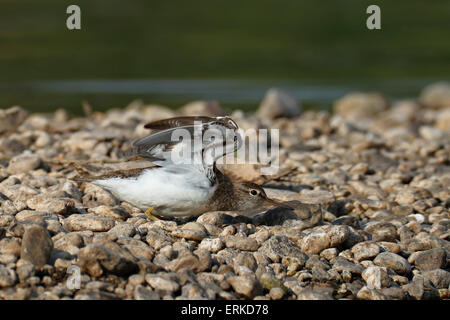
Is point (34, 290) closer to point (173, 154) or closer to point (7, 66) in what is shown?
point (173, 154)

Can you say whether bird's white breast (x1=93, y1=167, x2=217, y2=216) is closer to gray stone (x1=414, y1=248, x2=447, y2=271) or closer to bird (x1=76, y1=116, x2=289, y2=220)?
bird (x1=76, y1=116, x2=289, y2=220)

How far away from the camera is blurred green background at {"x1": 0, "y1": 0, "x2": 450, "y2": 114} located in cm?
1864

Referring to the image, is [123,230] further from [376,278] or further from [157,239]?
[376,278]

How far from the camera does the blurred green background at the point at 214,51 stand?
734 inches

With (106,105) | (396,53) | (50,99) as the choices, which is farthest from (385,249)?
(396,53)

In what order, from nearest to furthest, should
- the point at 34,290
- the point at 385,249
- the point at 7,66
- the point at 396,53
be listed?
the point at 34,290, the point at 385,249, the point at 7,66, the point at 396,53

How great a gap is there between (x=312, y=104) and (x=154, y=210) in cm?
1091

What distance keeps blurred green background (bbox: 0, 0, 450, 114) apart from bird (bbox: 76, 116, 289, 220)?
9.23 metres

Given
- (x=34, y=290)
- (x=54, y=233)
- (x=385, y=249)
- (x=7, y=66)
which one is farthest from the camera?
(x=7, y=66)

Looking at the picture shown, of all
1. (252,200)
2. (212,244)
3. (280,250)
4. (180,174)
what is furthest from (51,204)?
(280,250)

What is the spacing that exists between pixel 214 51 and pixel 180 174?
19.2 m

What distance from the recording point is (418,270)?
5812mm

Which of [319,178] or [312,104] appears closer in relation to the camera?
[319,178]

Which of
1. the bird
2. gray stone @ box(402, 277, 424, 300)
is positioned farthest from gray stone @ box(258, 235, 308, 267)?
gray stone @ box(402, 277, 424, 300)
